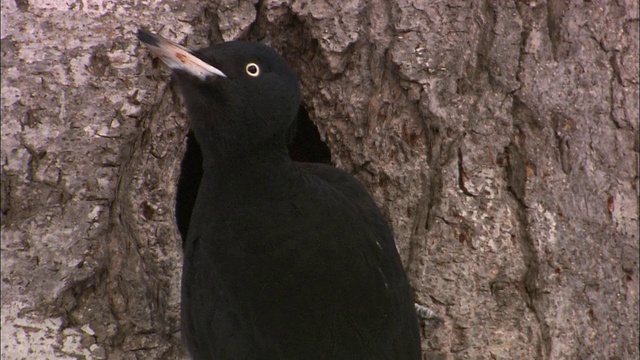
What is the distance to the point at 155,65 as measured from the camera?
10.4 feet

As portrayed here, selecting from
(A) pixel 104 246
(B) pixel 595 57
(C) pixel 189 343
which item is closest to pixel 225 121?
(A) pixel 104 246

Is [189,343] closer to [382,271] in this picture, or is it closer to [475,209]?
[382,271]

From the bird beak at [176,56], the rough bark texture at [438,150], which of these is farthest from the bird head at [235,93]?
the rough bark texture at [438,150]

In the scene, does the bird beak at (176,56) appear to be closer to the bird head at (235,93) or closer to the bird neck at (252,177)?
the bird head at (235,93)

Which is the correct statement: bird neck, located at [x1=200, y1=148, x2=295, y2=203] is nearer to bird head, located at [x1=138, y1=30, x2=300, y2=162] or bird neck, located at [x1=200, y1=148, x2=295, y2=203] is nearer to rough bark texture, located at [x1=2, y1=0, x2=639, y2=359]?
bird head, located at [x1=138, y1=30, x2=300, y2=162]

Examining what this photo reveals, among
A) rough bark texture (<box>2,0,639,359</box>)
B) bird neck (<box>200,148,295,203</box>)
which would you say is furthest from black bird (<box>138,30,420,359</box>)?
rough bark texture (<box>2,0,639,359</box>)

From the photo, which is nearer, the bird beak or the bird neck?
the bird beak

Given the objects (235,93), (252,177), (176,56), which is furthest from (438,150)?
(176,56)

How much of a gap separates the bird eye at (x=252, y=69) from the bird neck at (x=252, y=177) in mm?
312

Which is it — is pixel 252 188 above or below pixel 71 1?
below

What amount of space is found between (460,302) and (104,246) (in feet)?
4.61

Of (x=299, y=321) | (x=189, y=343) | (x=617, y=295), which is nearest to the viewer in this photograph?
(x=299, y=321)

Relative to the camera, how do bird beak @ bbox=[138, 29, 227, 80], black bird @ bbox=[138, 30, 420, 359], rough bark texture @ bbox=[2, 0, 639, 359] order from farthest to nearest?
1. rough bark texture @ bbox=[2, 0, 639, 359]
2. black bird @ bbox=[138, 30, 420, 359]
3. bird beak @ bbox=[138, 29, 227, 80]

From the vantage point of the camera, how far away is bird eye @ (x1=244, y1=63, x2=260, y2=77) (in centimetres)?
303
